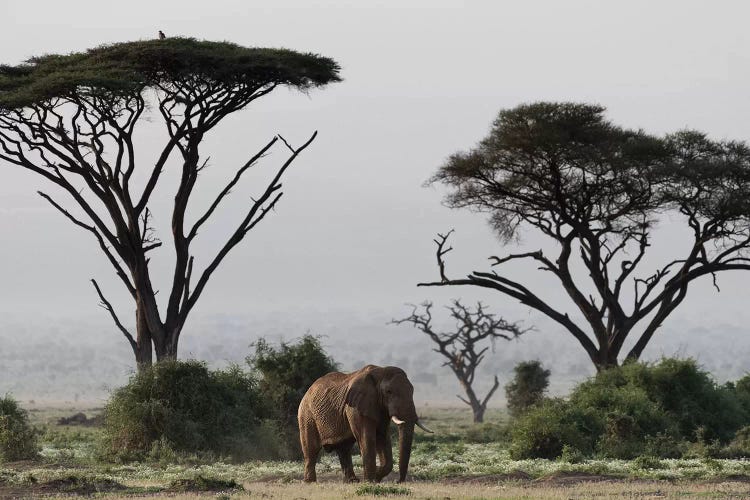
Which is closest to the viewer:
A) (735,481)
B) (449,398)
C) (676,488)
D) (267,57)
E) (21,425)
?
(676,488)

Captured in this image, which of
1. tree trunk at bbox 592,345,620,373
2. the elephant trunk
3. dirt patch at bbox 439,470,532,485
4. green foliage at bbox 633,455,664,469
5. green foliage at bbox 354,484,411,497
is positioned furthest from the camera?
tree trunk at bbox 592,345,620,373

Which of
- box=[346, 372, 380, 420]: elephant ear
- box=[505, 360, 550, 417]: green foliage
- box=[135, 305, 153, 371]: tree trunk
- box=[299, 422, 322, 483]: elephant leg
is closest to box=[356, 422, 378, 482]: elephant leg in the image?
box=[346, 372, 380, 420]: elephant ear

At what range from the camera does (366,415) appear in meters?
23.8

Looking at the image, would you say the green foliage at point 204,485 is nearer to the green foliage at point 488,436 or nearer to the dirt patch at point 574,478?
the dirt patch at point 574,478

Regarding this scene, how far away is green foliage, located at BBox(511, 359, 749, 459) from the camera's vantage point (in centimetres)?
3603

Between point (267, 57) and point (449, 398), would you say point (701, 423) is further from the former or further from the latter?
point (449, 398)

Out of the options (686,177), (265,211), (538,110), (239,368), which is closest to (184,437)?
(239,368)

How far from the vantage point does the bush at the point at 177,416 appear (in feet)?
117

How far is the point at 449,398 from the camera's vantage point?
19688 cm

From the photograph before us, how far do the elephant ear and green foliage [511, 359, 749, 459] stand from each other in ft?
41.7

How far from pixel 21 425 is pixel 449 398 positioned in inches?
6351

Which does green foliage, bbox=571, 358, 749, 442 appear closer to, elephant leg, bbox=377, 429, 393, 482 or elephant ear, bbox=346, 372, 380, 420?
elephant leg, bbox=377, 429, 393, 482

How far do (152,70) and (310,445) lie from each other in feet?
59.8

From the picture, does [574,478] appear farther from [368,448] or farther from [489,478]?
[368,448]
